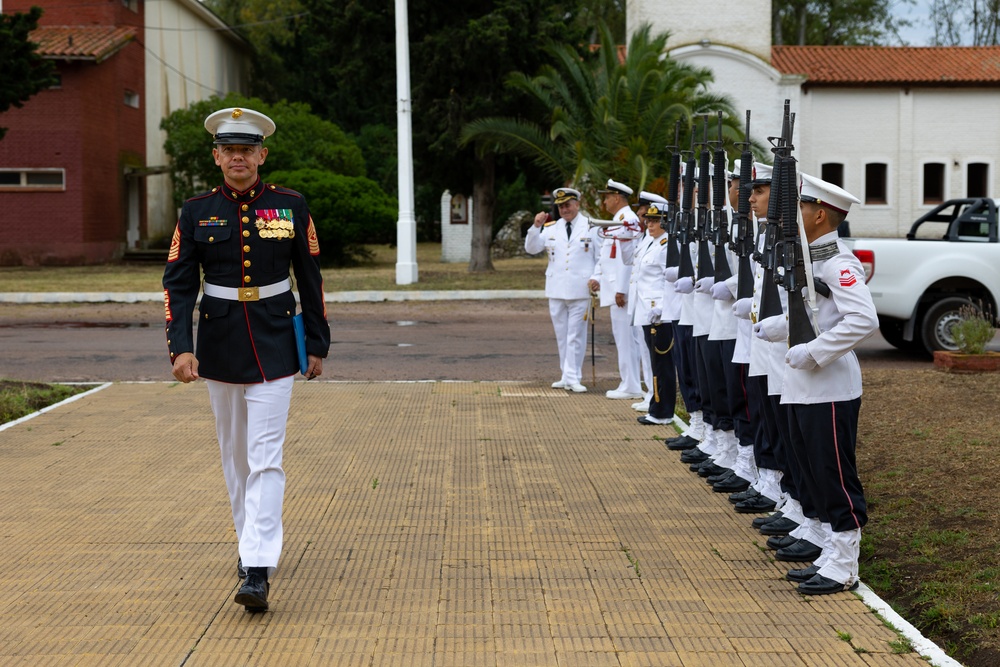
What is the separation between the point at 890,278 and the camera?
45.8ft

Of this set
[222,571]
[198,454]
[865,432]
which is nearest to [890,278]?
[865,432]

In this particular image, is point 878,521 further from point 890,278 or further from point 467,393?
point 890,278

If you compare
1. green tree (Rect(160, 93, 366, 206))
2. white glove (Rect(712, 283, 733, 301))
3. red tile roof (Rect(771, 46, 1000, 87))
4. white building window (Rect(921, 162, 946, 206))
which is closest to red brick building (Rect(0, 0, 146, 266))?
green tree (Rect(160, 93, 366, 206))

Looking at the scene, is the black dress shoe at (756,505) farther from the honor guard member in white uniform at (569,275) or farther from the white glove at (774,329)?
the honor guard member in white uniform at (569,275)

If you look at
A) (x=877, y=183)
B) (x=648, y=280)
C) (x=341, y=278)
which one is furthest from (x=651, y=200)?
(x=877, y=183)

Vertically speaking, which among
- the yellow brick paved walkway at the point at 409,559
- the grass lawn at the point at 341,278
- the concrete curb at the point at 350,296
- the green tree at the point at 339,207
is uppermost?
the green tree at the point at 339,207

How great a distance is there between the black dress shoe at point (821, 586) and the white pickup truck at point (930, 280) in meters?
8.73

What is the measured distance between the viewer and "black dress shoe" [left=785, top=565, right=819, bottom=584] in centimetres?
570

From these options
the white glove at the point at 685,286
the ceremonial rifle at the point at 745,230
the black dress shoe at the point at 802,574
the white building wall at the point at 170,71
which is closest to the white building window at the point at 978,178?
the white building wall at the point at 170,71

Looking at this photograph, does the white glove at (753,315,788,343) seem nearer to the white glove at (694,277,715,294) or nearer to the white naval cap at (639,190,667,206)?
the white glove at (694,277,715,294)

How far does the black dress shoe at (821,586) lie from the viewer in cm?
553

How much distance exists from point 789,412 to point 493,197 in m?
28.9

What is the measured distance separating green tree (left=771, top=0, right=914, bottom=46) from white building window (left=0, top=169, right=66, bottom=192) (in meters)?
37.1

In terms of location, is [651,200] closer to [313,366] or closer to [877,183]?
[313,366]
